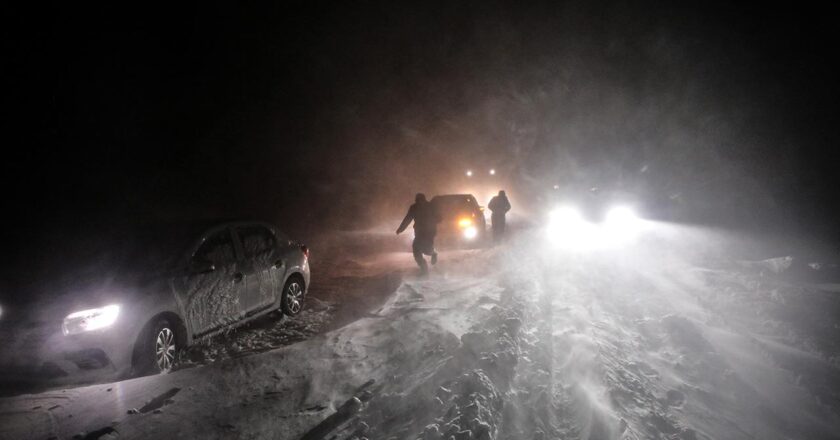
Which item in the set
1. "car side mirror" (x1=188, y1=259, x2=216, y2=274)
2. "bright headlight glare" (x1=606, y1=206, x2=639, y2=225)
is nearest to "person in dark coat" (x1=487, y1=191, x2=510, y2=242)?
"car side mirror" (x1=188, y1=259, x2=216, y2=274)

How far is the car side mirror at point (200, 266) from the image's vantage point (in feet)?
15.7

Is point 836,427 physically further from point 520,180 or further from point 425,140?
point 520,180

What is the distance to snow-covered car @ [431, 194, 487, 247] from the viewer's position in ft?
40.5

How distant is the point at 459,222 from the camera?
12.3m

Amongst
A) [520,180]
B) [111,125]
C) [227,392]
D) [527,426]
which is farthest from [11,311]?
[520,180]

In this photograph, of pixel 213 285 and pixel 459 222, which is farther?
pixel 459 222

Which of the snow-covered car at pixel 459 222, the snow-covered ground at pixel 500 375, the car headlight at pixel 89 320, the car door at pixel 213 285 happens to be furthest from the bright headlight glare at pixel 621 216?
the car headlight at pixel 89 320

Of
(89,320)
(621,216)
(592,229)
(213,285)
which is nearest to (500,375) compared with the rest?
(213,285)

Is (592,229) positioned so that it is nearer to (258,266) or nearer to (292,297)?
(292,297)

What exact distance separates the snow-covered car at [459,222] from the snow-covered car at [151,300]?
681 cm

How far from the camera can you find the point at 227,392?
344 centimetres

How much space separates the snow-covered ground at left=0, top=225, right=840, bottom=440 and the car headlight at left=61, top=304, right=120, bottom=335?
0.59 m

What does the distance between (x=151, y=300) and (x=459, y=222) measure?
9069 millimetres

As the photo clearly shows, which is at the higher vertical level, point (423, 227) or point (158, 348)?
point (423, 227)
